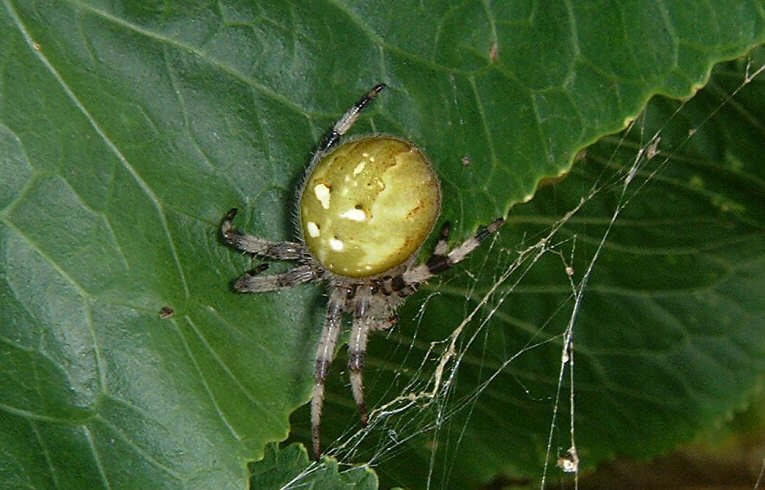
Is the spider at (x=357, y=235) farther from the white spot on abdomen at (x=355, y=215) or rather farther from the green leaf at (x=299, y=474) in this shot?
the green leaf at (x=299, y=474)

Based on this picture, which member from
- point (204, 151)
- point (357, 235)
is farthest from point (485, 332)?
point (204, 151)

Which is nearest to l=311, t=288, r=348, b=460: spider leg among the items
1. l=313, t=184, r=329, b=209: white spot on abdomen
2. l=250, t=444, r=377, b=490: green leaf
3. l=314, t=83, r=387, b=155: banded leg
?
l=250, t=444, r=377, b=490: green leaf

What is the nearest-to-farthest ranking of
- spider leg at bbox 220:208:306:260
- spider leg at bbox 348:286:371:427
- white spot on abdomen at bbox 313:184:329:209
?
spider leg at bbox 220:208:306:260, white spot on abdomen at bbox 313:184:329:209, spider leg at bbox 348:286:371:427

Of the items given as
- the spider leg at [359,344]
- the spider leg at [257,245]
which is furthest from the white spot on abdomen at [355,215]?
the spider leg at [359,344]

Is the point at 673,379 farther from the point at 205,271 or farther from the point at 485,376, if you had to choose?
the point at 205,271

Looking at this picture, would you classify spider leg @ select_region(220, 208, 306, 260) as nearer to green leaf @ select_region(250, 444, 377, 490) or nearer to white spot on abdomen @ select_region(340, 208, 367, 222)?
white spot on abdomen @ select_region(340, 208, 367, 222)

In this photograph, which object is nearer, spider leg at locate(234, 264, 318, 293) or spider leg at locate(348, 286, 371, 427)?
spider leg at locate(234, 264, 318, 293)

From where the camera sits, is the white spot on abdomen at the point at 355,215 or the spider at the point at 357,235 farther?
the white spot on abdomen at the point at 355,215
